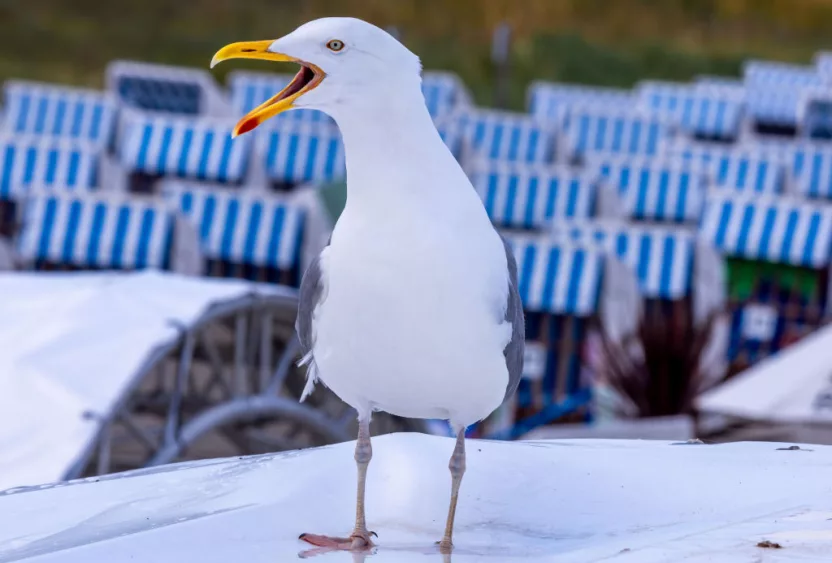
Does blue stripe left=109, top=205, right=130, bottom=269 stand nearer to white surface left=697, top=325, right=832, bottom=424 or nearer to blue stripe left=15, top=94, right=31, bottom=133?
white surface left=697, top=325, right=832, bottom=424

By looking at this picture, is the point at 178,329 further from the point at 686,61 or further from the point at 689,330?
the point at 686,61

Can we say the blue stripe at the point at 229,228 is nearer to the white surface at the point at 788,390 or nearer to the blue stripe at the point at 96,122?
the white surface at the point at 788,390

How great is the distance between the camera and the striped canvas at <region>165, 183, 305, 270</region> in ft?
34.3

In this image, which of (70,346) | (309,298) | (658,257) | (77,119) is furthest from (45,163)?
(309,298)

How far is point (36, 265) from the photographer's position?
10.4 m

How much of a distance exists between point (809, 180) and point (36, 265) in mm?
6958

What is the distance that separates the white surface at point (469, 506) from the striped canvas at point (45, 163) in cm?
964

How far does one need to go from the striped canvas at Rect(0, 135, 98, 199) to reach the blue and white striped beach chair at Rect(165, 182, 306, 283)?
200cm

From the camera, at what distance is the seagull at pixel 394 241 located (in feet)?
7.17

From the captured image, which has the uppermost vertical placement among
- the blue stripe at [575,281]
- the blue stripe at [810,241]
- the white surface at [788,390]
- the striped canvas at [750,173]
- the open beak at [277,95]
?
the striped canvas at [750,173]

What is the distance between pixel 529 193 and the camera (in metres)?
11.8

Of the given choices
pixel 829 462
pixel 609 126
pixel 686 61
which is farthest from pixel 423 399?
pixel 686 61

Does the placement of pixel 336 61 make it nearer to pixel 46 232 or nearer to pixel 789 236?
pixel 46 232

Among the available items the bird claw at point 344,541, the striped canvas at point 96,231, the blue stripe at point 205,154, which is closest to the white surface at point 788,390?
the bird claw at point 344,541
